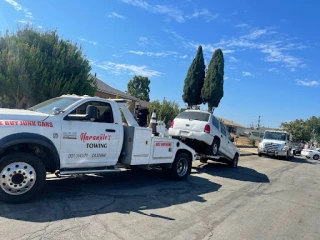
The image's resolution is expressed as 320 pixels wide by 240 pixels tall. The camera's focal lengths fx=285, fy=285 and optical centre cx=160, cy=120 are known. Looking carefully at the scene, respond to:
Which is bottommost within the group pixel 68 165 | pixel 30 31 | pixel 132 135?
pixel 68 165

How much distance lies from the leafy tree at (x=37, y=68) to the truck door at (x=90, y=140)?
5.97 metres

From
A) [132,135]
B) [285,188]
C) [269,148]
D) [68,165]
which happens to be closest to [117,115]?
[132,135]

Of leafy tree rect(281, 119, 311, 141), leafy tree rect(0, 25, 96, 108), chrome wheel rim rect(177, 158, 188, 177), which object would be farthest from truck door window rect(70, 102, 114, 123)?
leafy tree rect(281, 119, 311, 141)

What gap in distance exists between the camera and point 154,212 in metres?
5.39

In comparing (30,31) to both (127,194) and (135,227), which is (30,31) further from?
(135,227)

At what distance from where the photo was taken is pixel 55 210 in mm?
4867

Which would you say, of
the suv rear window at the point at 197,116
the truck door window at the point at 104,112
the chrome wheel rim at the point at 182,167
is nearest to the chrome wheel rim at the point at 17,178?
the truck door window at the point at 104,112

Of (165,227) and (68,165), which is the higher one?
(68,165)

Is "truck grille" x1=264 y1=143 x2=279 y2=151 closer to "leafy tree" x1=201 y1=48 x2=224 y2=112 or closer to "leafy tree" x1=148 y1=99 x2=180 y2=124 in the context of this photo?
"leafy tree" x1=148 y1=99 x2=180 y2=124

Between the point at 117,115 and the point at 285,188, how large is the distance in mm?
6429

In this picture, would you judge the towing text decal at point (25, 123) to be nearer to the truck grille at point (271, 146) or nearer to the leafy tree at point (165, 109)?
the truck grille at point (271, 146)

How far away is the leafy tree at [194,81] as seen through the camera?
114 ft

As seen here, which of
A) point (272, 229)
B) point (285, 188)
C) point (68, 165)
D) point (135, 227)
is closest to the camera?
point (135, 227)

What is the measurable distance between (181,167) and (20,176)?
4.99 meters
